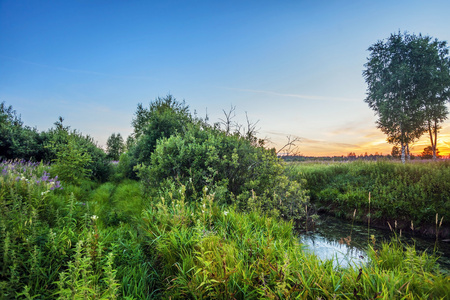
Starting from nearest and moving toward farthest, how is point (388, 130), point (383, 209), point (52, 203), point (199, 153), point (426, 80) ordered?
point (52, 203)
point (199, 153)
point (383, 209)
point (426, 80)
point (388, 130)

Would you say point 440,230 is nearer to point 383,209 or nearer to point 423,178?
point 383,209

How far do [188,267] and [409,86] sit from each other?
1165 inches

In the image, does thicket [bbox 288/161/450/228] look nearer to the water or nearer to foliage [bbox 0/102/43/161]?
the water

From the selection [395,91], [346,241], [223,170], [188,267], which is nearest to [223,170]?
[223,170]

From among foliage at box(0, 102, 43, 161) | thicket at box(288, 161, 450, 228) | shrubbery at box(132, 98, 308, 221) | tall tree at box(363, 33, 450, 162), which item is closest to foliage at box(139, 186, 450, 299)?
shrubbery at box(132, 98, 308, 221)

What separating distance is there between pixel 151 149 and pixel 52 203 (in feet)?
22.9

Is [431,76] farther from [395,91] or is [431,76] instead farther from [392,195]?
[392,195]

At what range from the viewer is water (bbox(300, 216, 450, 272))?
212 inches

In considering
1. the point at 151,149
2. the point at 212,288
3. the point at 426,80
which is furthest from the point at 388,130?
the point at 212,288

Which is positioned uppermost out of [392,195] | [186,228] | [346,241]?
[186,228]

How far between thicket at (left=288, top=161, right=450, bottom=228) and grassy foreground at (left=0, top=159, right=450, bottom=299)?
5886 millimetres

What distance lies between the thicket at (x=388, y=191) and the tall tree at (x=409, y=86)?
47.4ft

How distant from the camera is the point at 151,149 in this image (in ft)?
38.2

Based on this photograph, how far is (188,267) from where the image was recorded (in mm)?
2623
